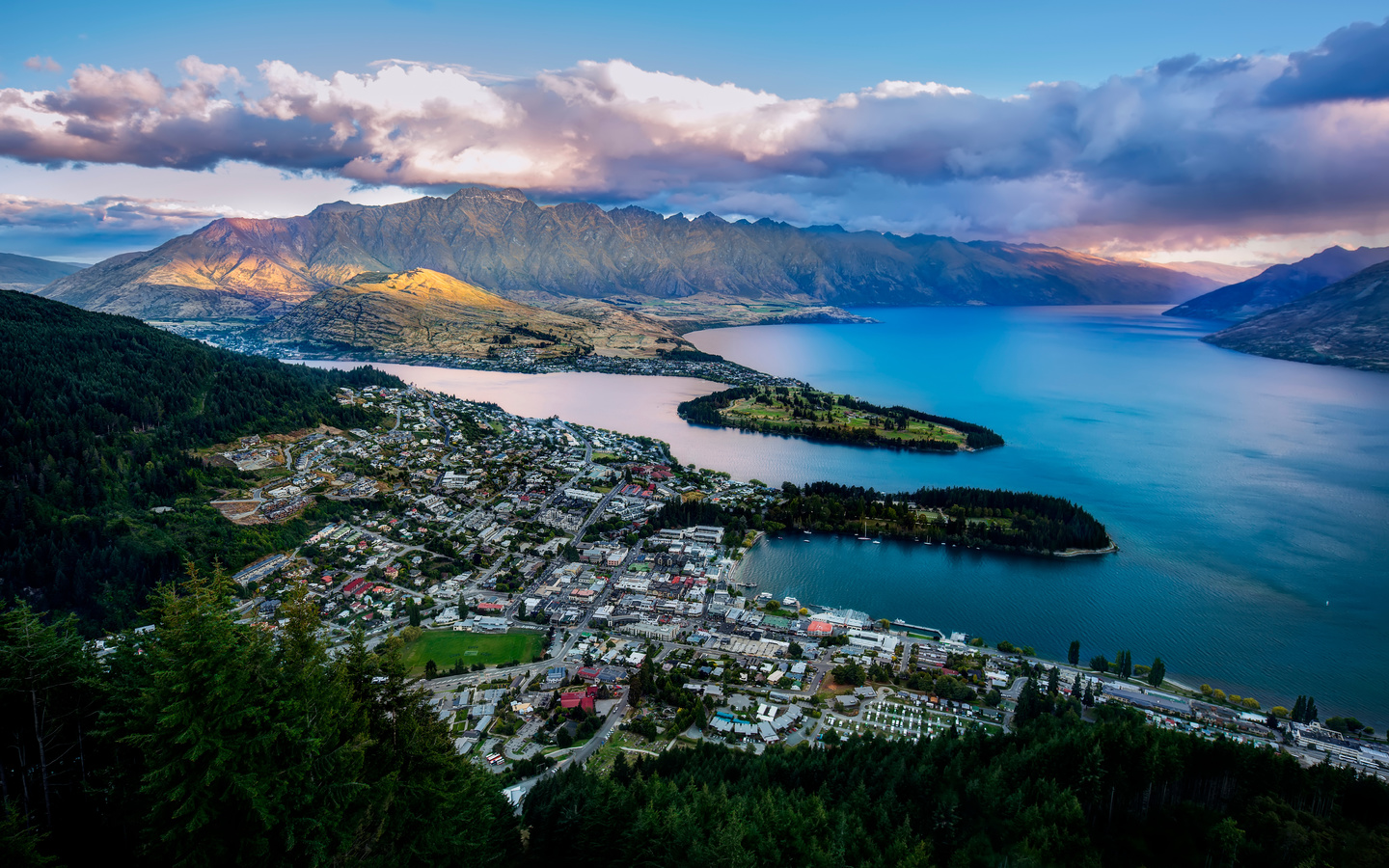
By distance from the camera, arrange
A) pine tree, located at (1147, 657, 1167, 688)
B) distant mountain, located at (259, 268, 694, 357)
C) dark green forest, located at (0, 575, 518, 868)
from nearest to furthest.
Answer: dark green forest, located at (0, 575, 518, 868), pine tree, located at (1147, 657, 1167, 688), distant mountain, located at (259, 268, 694, 357)

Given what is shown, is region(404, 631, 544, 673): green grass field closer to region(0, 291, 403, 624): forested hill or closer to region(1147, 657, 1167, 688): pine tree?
region(0, 291, 403, 624): forested hill

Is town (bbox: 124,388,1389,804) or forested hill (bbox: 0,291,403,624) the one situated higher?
forested hill (bbox: 0,291,403,624)

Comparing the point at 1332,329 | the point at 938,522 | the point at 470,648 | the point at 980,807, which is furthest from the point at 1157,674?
the point at 1332,329

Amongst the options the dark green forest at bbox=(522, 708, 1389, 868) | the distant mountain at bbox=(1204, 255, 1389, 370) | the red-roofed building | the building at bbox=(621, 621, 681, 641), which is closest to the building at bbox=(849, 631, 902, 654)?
the building at bbox=(621, 621, 681, 641)

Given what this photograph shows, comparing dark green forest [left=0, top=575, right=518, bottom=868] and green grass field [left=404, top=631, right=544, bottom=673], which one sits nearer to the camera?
dark green forest [left=0, top=575, right=518, bottom=868]

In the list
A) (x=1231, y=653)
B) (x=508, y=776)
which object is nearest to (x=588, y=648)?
(x=508, y=776)

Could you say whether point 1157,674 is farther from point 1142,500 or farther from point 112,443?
point 112,443

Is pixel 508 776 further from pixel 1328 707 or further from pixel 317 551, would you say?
pixel 1328 707

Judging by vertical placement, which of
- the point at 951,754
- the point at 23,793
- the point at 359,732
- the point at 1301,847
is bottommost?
the point at 951,754
